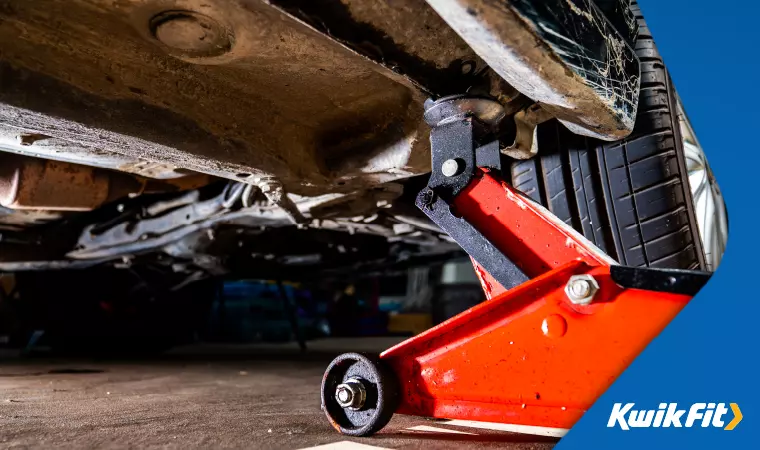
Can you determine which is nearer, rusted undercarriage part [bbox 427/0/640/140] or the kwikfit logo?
the kwikfit logo

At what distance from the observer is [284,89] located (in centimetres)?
127

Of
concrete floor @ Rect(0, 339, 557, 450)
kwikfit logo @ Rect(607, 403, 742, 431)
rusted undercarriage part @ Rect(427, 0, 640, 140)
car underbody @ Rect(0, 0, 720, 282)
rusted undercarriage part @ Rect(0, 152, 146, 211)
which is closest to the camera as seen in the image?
kwikfit logo @ Rect(607, 403, 742, 431)

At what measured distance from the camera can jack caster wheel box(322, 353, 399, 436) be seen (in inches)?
35.6

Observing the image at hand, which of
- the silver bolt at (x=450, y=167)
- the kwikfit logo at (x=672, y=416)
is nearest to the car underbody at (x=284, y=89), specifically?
the silver bolt at (x=450, y=167)

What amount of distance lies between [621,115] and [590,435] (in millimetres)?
653

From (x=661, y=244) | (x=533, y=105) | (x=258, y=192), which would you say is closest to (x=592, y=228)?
(x=661, y=244)

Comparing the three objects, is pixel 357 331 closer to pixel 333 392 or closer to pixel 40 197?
pixel 40 197

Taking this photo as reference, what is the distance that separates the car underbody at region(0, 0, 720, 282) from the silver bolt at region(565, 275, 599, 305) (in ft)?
1.08

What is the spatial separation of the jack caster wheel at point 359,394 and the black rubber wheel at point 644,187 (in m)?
0.73

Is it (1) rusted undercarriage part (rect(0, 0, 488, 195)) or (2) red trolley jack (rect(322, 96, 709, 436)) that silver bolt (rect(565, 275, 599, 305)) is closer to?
(2) red trolley jack (rect(322, 96, 709, 436))

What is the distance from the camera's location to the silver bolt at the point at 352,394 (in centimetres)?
91

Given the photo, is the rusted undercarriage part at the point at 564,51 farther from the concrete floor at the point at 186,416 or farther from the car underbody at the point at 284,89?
the concrete floor at the point at 186,416

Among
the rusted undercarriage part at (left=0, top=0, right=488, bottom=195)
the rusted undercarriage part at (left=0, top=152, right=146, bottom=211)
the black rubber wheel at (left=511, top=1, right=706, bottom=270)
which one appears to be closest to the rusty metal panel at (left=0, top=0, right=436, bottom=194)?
the rusted undercarriage part at (left=0, top=0, right=488, bottom=195)

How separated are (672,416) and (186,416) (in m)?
1.10
